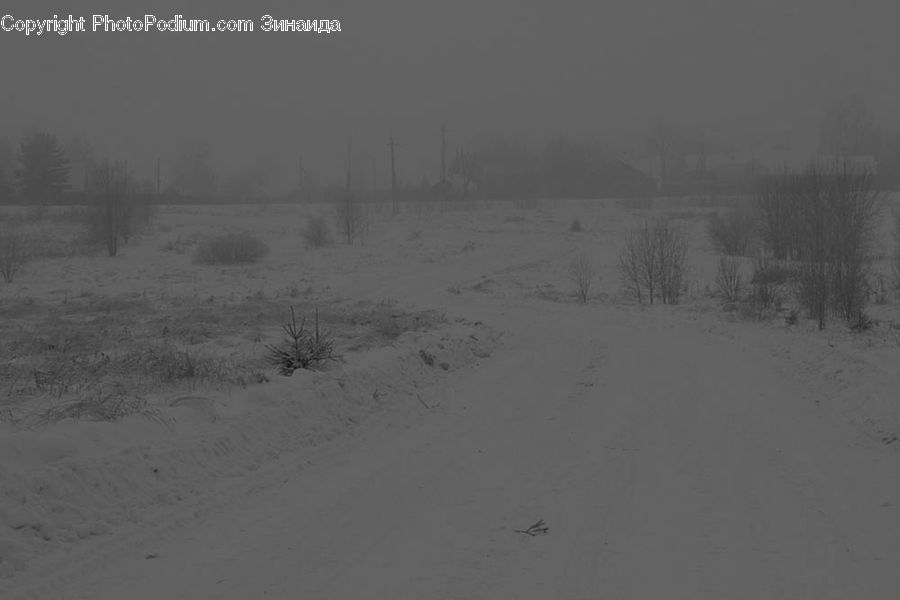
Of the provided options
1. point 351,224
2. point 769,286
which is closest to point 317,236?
point 351,224

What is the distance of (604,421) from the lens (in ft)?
29.3

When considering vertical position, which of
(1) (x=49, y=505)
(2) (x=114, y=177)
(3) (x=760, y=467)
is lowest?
(3) (x=760, y=467)

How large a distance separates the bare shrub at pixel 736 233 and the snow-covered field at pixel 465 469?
778 inches

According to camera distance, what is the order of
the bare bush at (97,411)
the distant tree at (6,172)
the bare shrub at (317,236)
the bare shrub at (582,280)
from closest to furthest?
the bare bush at (97,411) < the bare shrub at (582,280) < the bare shrub at (317,236) < the distant tree at (6,172)

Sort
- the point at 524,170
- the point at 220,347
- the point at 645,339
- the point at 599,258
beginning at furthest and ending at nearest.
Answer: the point at 524,170 < the point at 599,258 < the point at 645,339 < the point at 220,347

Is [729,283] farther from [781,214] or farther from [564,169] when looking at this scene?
[564,169]

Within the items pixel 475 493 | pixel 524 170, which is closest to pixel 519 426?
pixel 475 493

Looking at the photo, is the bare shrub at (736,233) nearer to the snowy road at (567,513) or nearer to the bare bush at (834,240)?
the bare bush at (834,240)

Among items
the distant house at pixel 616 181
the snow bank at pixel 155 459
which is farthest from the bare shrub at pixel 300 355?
the distant house at pixel 616 181

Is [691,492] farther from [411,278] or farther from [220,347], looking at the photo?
[411,278]

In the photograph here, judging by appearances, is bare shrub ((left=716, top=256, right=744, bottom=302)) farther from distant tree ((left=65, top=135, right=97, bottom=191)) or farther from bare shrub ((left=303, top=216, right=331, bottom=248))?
distant tree ((left=65, top=135, right=97, bottom=191))

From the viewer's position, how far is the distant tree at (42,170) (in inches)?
2638

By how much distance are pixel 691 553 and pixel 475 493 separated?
1955 mm

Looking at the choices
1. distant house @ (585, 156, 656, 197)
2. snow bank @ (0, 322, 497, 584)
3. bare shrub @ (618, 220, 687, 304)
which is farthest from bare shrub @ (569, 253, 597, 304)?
distant house @ (585, 156, 656, 197)
